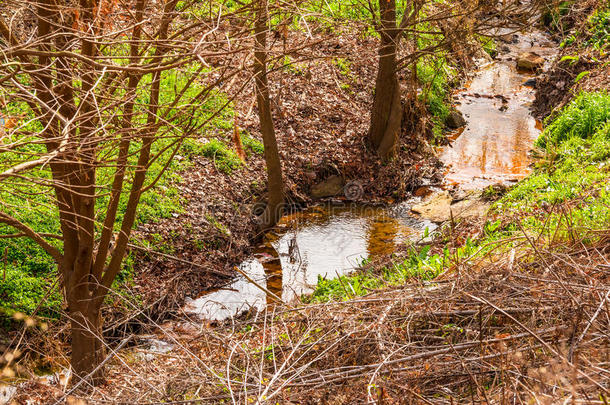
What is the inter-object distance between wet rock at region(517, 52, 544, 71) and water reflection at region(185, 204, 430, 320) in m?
9.97

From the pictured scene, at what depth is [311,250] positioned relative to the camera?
366 inches

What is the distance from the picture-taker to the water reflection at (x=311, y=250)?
8102mm

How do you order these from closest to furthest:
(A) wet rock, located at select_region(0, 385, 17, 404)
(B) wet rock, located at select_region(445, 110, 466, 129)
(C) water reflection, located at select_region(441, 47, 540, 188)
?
(A) wet rock, located at select_region(0, 385, 17, 404), (C) water reflection, located at select_region(441, 47, 540, 188), (B) wet rock, located at select_region(445, 110, 466, 129)

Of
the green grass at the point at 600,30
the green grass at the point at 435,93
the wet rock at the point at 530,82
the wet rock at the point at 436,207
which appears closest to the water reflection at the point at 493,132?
the wet rock at the point at 530,82

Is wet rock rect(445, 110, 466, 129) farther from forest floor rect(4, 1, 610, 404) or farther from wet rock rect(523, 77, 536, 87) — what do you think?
wet rock rect(523, 77, 536, 87)

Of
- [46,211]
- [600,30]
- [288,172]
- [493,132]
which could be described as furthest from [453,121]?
[46,211]

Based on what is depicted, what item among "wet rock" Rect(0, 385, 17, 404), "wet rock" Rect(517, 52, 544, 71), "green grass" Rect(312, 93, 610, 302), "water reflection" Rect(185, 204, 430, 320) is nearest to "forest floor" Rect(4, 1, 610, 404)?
"green grass" Rect(312, 93, 610, 302)

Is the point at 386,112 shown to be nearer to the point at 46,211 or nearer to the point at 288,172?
the point at 288,172

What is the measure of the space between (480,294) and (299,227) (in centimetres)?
633

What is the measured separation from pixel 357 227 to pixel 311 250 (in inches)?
47.1

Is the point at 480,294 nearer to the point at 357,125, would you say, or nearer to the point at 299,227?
the point at 299,227

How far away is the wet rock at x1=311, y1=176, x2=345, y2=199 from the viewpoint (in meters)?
10.9

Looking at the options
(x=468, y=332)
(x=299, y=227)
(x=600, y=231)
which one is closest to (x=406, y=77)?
(x=299, y=227)

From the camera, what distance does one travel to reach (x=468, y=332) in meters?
3.52
